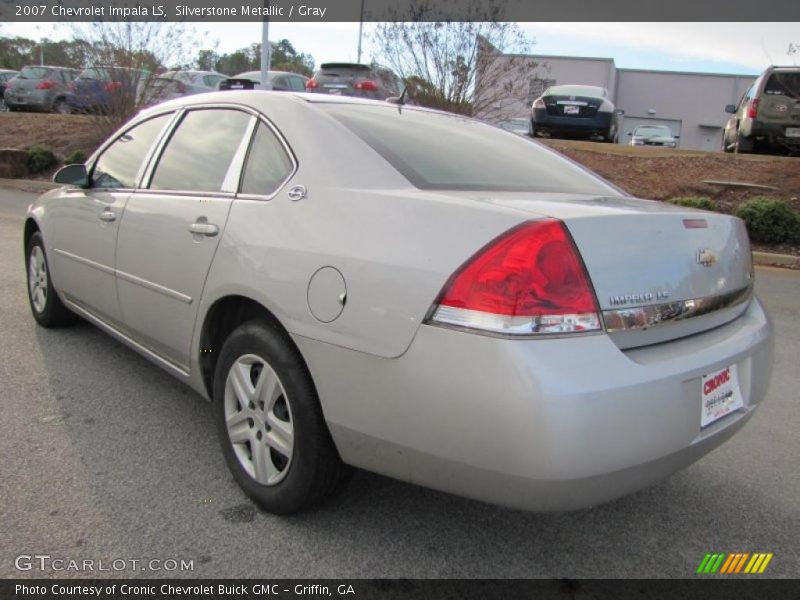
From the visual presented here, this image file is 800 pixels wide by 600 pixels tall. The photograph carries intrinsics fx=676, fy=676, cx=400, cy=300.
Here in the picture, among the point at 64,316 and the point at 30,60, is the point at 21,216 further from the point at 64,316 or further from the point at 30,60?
the point at 30,60

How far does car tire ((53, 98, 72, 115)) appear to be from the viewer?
66.4ft

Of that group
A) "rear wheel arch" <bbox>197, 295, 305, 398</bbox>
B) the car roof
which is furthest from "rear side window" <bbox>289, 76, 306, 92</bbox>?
"rear wheel arch" <bbox>197, 295, 305, 398</bbox>

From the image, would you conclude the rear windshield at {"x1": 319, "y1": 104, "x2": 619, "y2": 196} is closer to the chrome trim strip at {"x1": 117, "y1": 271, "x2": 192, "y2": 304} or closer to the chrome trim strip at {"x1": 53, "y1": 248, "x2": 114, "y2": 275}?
the chrome trim strip at {"x1": 117, "y1": 271, "x2": 192, "y2": 304}

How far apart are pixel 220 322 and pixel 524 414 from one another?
1504 mm

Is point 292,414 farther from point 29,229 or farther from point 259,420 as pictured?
point 29,229

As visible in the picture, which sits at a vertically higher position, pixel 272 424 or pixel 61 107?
pixel 61 107

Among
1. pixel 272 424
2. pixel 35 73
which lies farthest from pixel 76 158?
pixel 272 424

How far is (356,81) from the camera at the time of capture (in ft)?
45.2

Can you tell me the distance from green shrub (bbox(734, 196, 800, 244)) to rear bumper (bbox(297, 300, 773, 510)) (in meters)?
7.52

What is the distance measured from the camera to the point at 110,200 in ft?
12.1

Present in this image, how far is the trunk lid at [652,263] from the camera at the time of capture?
1.99 m

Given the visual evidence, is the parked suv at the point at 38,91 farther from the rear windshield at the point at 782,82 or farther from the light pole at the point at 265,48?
the rear windshield at the point at 782,82

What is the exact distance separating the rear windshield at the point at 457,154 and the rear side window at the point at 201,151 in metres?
0.51

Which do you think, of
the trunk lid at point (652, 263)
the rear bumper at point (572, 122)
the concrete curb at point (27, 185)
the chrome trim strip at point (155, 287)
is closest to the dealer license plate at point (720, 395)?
the trunk lid at point (652, 263)
